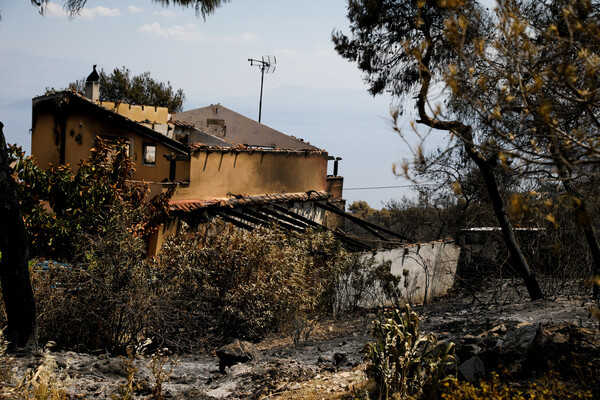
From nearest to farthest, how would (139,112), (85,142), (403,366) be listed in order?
(403,366)
(85,142)
(139,112)

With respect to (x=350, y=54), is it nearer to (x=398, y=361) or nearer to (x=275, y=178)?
(x=275, y=178)

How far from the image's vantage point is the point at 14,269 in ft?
26.1

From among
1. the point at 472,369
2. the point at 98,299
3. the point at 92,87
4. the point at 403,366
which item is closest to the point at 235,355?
the point at 98,299

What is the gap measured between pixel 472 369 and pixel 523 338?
2.77 feet

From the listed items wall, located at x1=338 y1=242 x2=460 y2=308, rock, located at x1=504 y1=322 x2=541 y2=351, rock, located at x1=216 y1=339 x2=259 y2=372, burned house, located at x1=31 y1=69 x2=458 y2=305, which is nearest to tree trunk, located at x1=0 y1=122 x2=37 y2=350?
rock, located at x1=216 y1=339 x2=259 y2=372

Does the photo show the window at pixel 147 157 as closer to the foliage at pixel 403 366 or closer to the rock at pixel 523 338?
the foliage at pixel 403 366

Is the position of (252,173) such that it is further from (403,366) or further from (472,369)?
(403,366)

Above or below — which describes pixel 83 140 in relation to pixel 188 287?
above

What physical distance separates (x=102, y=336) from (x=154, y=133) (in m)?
9.71

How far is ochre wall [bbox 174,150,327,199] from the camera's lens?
18.2m

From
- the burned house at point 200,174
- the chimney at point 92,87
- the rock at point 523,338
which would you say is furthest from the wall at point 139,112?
the rock at point 523,338

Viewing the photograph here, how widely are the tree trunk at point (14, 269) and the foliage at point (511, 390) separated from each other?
5.52 m

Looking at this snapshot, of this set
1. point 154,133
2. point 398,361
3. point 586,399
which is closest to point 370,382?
point 398,361

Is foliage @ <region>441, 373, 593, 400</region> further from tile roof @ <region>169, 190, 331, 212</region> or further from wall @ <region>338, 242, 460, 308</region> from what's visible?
tile roof @ <region>169, 190, 331, 212</region>
